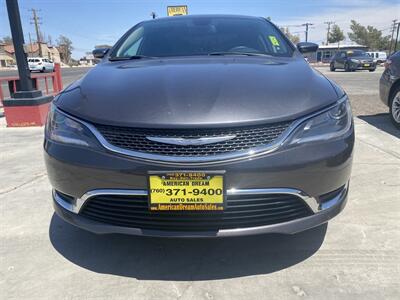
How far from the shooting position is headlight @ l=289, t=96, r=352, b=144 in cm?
200

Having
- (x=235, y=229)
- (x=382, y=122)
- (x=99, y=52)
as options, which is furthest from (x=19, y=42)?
(x=382, y=122)

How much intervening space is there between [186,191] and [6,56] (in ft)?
317

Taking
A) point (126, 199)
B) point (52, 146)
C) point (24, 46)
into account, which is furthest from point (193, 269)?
point (24, 46)

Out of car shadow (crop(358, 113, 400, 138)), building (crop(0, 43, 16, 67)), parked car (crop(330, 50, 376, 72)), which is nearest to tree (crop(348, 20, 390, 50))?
parked car (crop(330, 50, 376, 72))

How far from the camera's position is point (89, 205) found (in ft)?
7.00

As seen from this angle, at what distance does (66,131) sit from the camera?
2162 mm

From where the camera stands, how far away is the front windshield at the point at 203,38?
3.19 m

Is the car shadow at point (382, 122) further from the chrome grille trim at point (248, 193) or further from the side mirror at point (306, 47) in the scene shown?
the chrome grille trim at point (248, 193)

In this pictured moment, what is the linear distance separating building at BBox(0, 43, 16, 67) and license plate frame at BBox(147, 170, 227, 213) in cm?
8931

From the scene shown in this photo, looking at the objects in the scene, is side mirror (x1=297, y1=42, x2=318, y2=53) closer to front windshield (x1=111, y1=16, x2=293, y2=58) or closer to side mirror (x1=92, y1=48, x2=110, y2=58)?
front windshield (x1=111, y1=16, x2=293, y2=58)

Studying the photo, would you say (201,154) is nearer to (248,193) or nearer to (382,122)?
(248,193)

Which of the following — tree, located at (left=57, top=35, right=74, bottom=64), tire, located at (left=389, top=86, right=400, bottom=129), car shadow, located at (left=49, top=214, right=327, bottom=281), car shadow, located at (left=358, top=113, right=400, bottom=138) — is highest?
car shadow, located at (left=49, top=214, right=327, bottom=281)

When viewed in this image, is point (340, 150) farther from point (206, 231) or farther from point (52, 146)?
point (52, 146)

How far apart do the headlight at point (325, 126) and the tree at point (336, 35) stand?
308 ft
